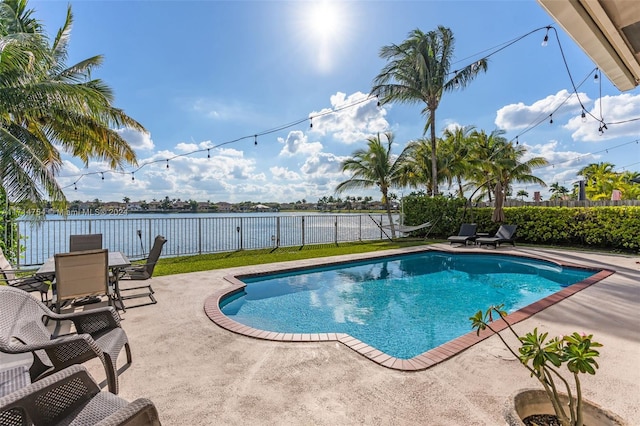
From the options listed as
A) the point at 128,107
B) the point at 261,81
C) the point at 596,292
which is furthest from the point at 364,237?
the point at 128,107

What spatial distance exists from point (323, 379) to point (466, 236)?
10.6m

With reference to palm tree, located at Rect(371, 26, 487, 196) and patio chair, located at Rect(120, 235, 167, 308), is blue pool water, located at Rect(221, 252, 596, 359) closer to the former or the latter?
patio chair, located at Rect(120, 235, 167, 308)

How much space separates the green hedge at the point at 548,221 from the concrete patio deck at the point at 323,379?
7.67 m

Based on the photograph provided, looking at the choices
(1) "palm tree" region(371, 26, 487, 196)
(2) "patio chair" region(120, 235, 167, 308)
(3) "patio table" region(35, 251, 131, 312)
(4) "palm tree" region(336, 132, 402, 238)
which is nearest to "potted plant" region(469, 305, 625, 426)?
(3) "patio table" region(35, 251, 131, 312)

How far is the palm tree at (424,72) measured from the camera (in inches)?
541

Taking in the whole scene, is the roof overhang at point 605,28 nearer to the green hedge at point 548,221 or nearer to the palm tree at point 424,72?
the green hedge at point 548,221

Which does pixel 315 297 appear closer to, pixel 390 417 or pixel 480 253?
pixel 390 417

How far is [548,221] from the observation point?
11.3 meters

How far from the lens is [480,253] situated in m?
10.1

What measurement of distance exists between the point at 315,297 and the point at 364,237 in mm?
7704

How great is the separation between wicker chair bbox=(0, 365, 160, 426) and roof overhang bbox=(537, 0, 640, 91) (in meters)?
2.71

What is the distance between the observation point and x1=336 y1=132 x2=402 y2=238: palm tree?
45.3 feet

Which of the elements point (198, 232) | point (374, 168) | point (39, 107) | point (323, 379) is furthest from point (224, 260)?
point (374, 168)

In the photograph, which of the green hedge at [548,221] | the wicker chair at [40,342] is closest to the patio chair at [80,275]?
the wicker chair at [40,342]
